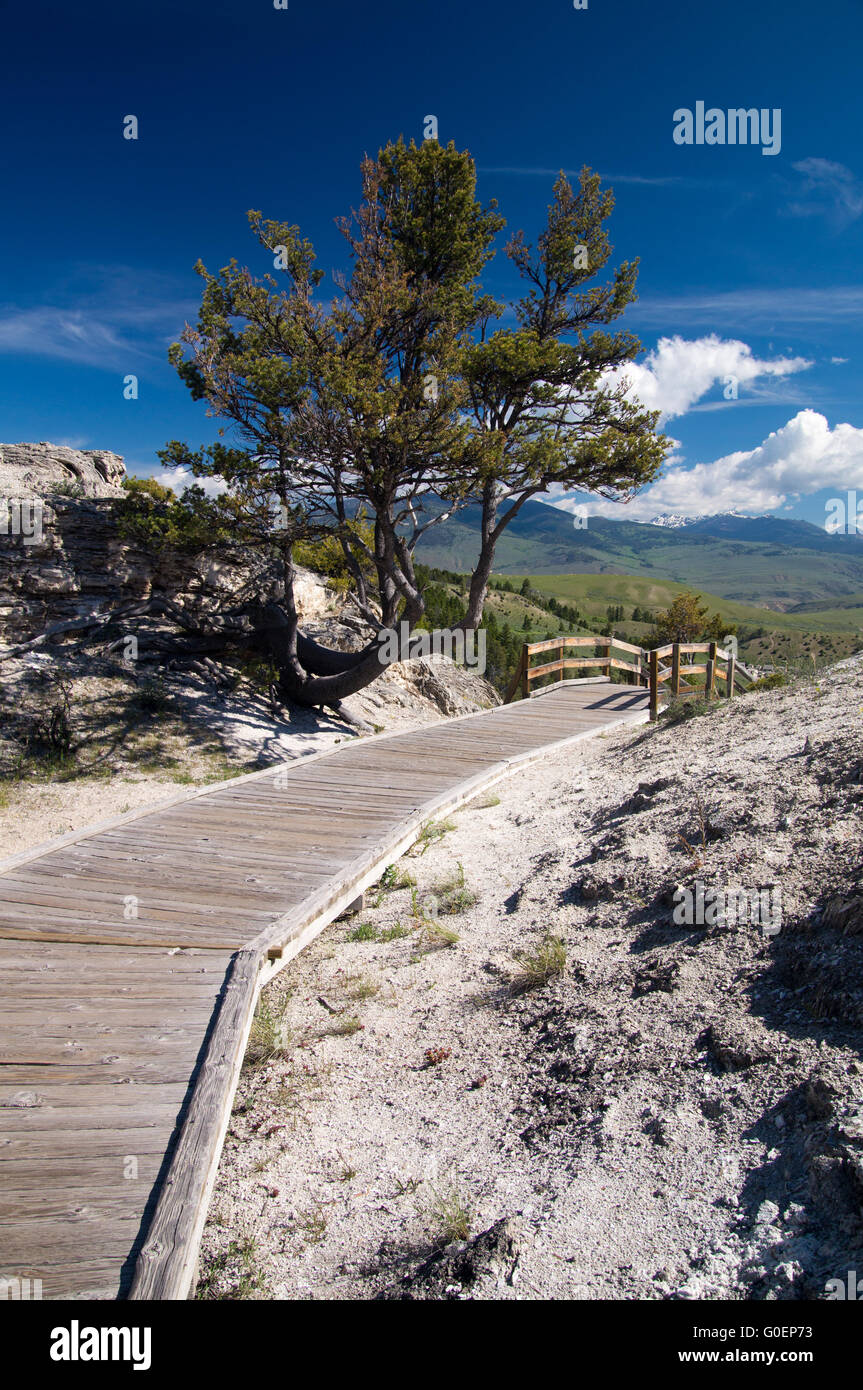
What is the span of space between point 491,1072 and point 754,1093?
1.55 meters

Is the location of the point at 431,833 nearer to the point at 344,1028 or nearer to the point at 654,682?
the point at 344,1028

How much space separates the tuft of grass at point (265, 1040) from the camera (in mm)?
Answer: 5027

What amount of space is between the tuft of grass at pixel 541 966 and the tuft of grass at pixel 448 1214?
64.9 inches

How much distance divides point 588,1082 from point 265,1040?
7.76 feet

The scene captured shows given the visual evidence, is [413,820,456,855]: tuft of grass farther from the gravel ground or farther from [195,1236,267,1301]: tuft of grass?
[195,1236,267,1301]: tuft of grass

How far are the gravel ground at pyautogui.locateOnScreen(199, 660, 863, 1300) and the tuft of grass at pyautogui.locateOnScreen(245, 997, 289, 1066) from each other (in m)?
0.02

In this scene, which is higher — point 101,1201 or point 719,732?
point 719,732

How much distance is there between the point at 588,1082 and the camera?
3969 millimetres

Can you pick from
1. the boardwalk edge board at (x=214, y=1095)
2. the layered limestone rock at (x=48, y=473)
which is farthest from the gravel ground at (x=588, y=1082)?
the layered limestone rock at (x=48, y=473)
